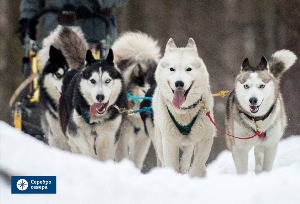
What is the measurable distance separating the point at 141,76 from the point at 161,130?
26.7 inches

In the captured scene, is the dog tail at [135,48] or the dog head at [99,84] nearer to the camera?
the dog head at [99,84]

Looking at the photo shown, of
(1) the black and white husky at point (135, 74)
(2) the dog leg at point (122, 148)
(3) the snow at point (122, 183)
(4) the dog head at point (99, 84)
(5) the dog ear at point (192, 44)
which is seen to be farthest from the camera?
(2) the dog leg at point (122, 148)

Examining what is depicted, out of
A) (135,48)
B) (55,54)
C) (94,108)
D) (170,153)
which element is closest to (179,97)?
(170,153)

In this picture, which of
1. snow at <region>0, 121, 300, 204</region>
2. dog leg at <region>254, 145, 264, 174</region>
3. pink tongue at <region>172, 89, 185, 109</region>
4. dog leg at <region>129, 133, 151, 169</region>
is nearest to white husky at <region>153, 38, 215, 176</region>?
pink tongue at <region>172, 89, 185, 109</region>

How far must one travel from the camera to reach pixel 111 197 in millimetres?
3402

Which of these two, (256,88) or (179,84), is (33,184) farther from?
(256,88)

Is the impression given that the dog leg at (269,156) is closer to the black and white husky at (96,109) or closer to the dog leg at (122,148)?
the black and white husky at (96,109)

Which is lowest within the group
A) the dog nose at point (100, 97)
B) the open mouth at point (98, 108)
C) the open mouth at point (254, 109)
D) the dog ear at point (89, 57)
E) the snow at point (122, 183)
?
the snow at point (122, 183)

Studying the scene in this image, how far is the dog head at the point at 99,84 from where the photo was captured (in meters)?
3.96

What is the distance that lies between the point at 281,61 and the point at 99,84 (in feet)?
2.90

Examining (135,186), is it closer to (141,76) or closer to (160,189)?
(160,189)

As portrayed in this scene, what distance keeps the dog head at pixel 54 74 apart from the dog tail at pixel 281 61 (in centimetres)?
122

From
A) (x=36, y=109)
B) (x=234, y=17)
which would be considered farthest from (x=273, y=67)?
(x=36, y=109)

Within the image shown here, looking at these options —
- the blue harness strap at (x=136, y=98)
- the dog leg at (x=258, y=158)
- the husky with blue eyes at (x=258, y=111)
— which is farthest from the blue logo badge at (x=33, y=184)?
the dog leg at (x=258, y=158)
